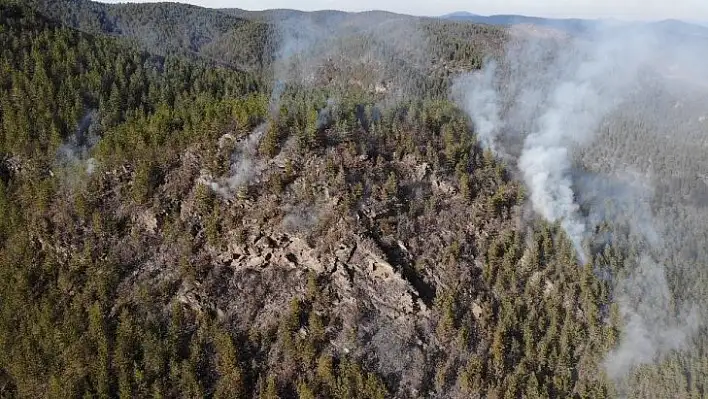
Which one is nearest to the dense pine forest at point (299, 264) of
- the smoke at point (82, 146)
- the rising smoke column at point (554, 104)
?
the smoke at point (82, 146)

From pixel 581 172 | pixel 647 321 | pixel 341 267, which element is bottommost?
pixel 647 321

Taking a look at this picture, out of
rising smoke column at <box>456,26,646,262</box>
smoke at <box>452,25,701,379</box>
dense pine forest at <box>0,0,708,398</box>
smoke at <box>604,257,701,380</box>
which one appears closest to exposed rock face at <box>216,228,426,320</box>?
dense pine forest at <box>0,0,708,398</box>

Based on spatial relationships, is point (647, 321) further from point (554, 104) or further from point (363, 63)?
point (363, 63)

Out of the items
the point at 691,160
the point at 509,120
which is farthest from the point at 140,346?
the point at 691,160

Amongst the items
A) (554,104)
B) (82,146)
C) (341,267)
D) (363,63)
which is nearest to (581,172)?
(554,104)

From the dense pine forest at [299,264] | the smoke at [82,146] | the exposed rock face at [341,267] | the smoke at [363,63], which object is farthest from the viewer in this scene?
the smoke at [363,63]

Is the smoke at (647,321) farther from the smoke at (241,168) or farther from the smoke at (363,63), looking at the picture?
the smoke at (363,63)
